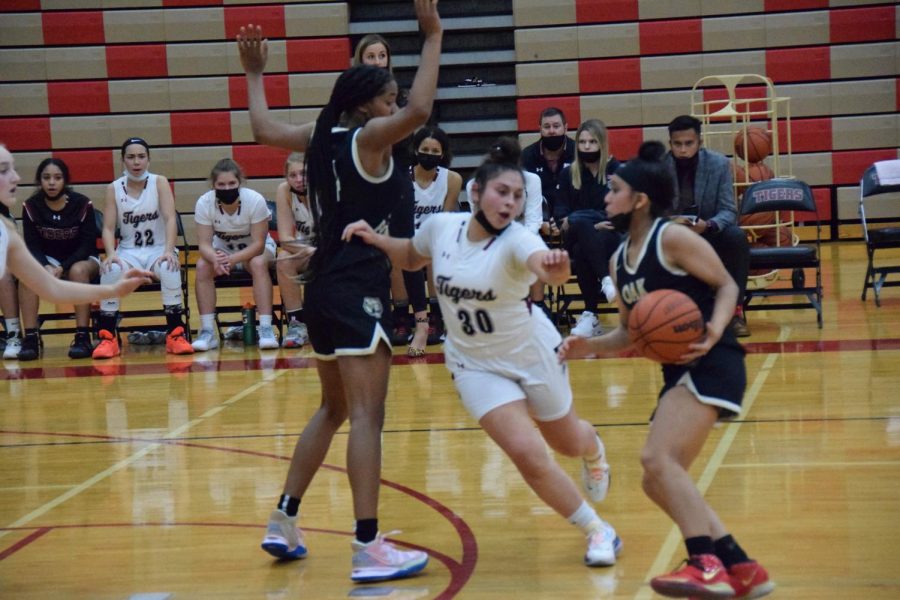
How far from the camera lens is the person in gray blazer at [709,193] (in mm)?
7441

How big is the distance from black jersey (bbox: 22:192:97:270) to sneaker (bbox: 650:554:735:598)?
21.0 ft

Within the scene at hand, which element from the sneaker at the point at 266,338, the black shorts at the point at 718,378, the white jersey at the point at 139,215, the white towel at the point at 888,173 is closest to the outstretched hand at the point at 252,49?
the black shorts at the point at 718,378

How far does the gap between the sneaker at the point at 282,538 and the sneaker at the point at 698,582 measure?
1.27 m

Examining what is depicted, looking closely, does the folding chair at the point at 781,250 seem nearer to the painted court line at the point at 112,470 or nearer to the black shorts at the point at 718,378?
the painted court line at the point at 112,470

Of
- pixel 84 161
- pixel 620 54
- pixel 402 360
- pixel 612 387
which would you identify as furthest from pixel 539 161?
pixel 84 161

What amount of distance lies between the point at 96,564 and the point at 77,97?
32.5 ft

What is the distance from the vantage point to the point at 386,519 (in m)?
4.41

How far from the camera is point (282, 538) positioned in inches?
154

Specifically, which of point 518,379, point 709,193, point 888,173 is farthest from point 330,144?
point 888,173

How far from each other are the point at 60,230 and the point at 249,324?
1.50 m

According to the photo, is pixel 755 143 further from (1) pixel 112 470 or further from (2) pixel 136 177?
(1) pixel 112 470

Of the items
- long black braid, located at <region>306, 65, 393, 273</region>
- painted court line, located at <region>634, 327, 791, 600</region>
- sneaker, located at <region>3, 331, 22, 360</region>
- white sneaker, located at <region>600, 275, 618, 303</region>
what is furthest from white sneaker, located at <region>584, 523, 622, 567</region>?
sneaker, located at <region>3, 331, 22, 360</region>

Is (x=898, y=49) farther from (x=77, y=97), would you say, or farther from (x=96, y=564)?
(x=96, y=564)

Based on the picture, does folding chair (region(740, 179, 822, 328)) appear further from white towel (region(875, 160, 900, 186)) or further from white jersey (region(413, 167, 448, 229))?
white jersey (region(413, 167, 448, 229))
